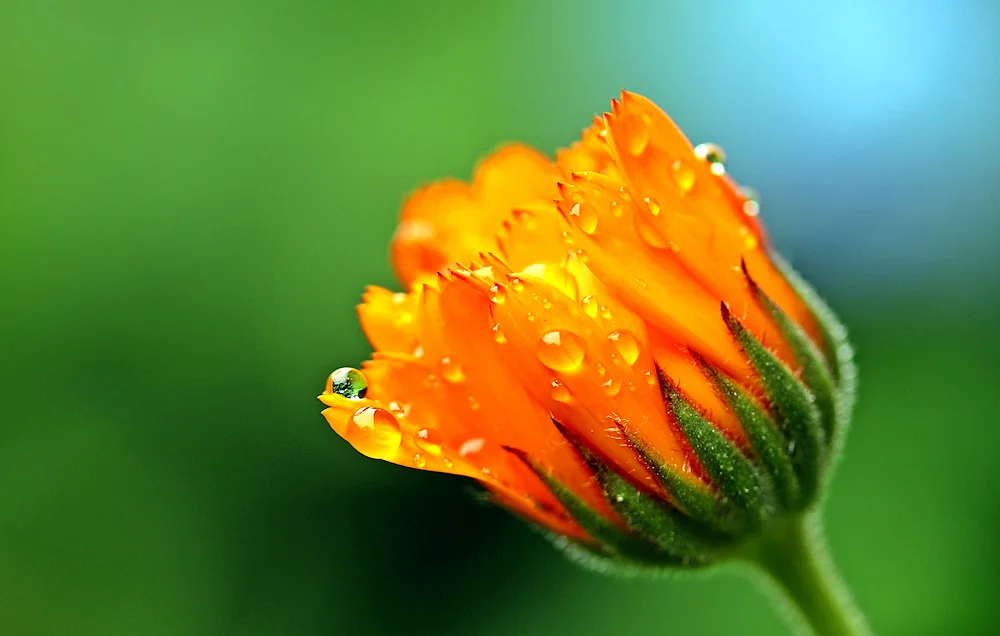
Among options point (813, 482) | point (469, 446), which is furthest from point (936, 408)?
point (469, 446)

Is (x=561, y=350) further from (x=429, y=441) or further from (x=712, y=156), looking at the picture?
(x=712, y=156)

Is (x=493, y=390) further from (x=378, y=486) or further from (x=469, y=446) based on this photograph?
(x=378, y=486)

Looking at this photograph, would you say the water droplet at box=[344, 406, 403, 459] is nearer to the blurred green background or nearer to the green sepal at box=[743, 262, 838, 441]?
the green sepal at box=[743, 262, 838, 441]

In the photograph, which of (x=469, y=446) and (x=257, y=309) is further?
(x=257, y=309)

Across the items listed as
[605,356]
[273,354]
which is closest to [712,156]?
[605,356]

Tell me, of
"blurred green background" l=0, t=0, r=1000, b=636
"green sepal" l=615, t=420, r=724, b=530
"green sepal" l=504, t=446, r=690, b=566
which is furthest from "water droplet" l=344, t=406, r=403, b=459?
"blurred green background" l=0, t=0, r=1000, b=636

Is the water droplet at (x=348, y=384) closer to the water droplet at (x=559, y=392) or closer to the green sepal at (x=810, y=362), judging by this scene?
the water droplet at (x=559, y=392)
